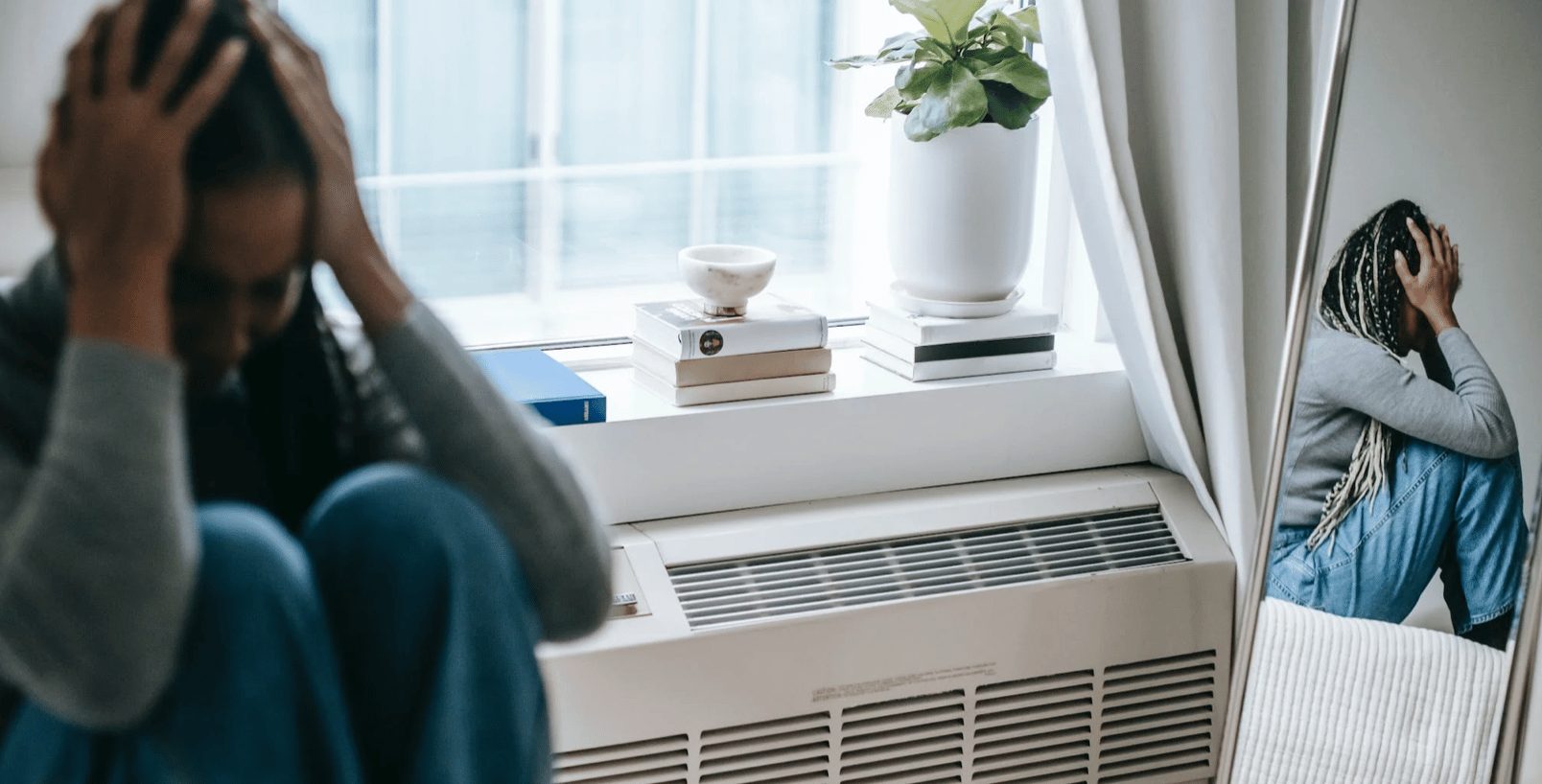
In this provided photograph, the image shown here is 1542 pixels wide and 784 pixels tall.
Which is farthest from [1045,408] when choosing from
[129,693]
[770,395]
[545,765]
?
[129,693]

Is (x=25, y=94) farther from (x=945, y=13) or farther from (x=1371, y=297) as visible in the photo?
(x=1371, y=297)

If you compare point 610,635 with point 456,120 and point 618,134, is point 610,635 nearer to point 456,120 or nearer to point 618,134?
point 456,120

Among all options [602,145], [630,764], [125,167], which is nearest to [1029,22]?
[602,145]

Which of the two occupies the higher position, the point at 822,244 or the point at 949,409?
the point at 822,244

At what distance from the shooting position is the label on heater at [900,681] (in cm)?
187

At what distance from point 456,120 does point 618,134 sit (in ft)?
1.16

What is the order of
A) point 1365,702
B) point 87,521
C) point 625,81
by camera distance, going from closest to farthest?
1. point 87,521
2. point 1365,702
3. point 625,81

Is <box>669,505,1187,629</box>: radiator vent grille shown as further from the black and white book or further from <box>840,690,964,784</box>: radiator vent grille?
the black and white book

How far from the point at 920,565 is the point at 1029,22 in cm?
72

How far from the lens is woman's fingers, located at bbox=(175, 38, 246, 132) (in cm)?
72

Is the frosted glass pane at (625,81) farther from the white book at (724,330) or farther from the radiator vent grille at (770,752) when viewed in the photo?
the radiator vent grille at (770,752)

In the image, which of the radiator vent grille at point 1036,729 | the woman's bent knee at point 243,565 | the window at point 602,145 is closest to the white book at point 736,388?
the window at point 602,145

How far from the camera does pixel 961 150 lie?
2004 millimetres

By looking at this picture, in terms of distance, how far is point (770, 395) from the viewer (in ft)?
6.40
